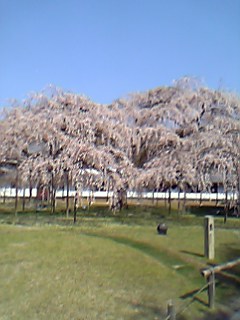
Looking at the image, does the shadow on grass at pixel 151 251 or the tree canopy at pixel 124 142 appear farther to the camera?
the tree canopy at pixel 124 142

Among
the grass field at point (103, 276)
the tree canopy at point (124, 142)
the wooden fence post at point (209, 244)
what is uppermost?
the tree canopy at point (124, 142)

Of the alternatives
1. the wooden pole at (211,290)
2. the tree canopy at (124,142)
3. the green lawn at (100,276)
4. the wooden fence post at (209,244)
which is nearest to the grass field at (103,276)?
the green lawn at (100,276)

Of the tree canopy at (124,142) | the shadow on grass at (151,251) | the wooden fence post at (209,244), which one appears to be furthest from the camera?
the tree canopy at (124,142)

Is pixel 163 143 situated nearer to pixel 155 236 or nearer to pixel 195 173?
pixel 195 173

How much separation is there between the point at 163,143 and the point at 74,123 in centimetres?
559

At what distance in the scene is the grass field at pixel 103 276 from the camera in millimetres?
7223

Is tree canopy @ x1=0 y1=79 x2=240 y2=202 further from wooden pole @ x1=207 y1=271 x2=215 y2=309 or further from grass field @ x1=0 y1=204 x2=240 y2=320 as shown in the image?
wooden pole @ x1=207 y1=271 x2=215 y2=309

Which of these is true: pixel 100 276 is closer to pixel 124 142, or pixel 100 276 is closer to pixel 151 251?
pixel 151 251

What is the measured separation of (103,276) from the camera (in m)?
8.88

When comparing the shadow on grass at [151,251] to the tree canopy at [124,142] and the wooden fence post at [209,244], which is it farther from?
the tree canopy at [124,142]

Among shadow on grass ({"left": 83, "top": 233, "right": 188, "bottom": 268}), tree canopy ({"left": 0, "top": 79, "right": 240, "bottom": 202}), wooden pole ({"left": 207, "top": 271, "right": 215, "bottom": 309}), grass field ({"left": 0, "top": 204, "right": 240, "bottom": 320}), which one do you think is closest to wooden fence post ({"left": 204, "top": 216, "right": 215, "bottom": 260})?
grass field ({"left": 0, "top": 204, "right": 240, "bottom": 320})

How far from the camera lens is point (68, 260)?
387 inches

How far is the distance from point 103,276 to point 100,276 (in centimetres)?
6

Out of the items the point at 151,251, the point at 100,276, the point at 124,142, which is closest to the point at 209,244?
the point at 151,251
